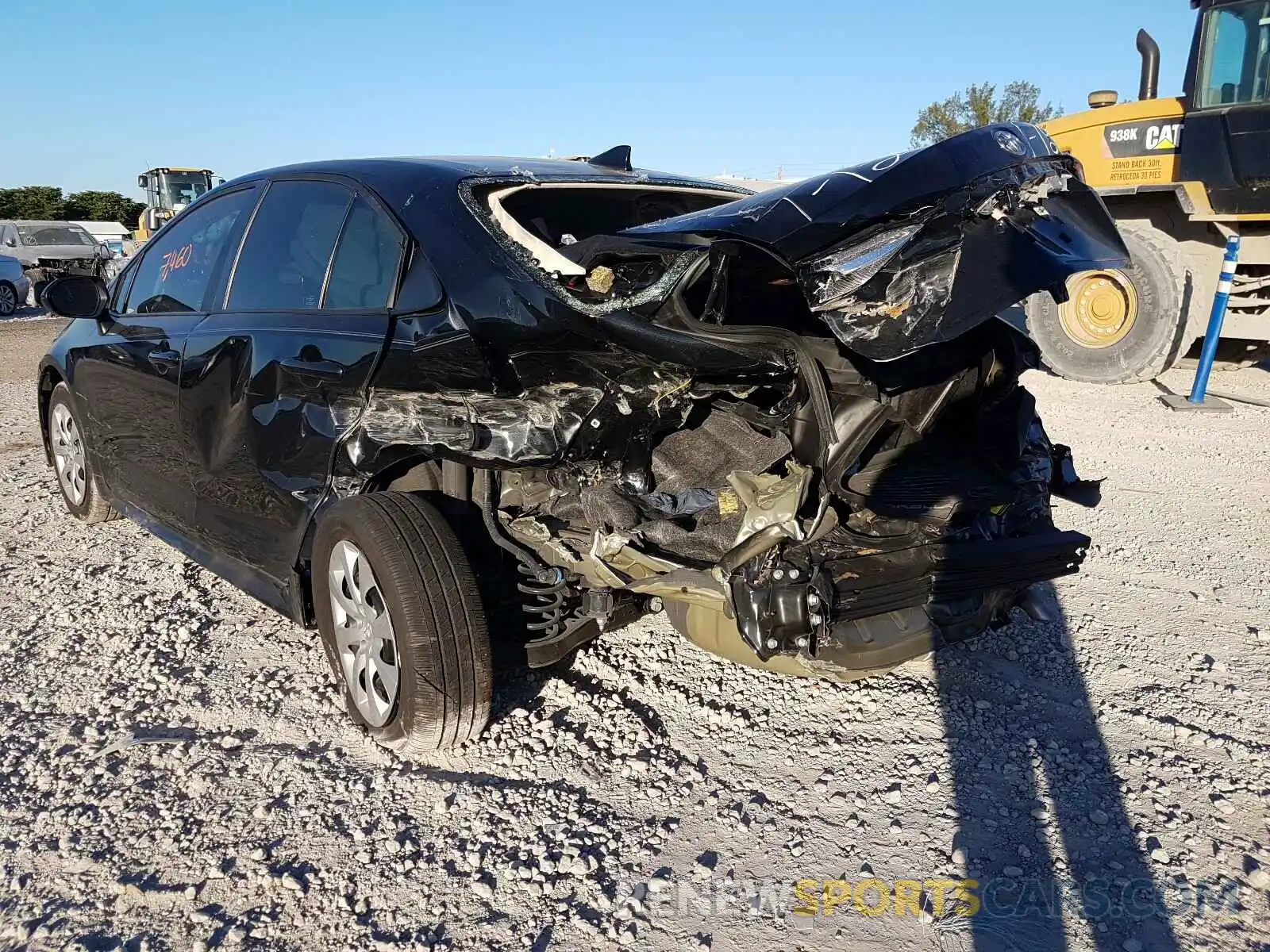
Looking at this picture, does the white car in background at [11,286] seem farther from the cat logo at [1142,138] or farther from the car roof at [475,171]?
the cat logo at [1142,138]

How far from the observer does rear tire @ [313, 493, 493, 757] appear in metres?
2.63

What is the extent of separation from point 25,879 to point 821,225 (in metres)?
2.52

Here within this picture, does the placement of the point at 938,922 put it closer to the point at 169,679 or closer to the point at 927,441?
the point at 927,441

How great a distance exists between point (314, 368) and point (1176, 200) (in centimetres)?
850

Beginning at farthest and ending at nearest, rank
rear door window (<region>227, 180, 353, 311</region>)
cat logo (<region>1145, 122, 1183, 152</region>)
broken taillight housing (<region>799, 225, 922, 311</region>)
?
1. cat logo (<region>1145, 122, 1183, 152</region>)
2. rear door window (<region>227, 180, 353, 311</region>)
3. broken taillight housing (<region>799, 225, 922, 311</region>)

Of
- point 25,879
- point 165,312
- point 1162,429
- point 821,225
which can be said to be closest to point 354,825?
point 25,879

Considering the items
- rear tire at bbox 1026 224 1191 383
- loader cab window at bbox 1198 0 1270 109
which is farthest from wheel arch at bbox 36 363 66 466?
loader cab window at bbox 1198 0 1270 109

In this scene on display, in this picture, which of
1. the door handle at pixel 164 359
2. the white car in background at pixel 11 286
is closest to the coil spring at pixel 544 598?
the door handle at pixel 164 359

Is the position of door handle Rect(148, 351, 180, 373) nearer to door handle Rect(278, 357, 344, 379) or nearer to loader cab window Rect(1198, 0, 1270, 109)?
door handle Rect(278, 357, 344, 379)

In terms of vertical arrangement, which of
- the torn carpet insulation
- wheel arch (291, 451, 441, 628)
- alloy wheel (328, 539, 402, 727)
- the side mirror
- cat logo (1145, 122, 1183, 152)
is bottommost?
alloy wheel (328, 539, 402, 727)

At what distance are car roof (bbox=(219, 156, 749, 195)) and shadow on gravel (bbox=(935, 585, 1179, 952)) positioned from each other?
2150 millimetres

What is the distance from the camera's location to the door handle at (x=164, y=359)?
3.65m

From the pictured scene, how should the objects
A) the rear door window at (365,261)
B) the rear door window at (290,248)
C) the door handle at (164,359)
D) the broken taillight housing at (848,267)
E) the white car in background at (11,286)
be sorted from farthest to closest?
the white car in background at (11,286), the door handle at (164,359), the rear door window at (290,248), the rear door window at (365,261), the broken taillight housing at (848,267)

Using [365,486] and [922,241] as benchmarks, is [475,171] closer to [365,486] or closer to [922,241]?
[365,486]
